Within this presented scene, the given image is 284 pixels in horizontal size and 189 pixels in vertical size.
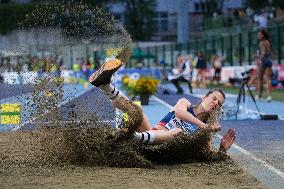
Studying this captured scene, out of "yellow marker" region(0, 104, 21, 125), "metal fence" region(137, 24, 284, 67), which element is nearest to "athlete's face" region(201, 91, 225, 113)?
"yellow marker" region(0, 104, 21, 125)

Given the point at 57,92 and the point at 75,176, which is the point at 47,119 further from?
the point at 75,176

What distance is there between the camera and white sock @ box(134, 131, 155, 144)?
10.4 metres

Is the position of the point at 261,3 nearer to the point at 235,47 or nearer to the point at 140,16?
the point at 140,16

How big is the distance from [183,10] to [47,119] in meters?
71.8

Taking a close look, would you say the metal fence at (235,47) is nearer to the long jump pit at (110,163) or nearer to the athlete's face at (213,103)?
the athlete's face at (213,103)

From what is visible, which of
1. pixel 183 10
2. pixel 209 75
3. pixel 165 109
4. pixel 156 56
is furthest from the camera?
pixel 183 10

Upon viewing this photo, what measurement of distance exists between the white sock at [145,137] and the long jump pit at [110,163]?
8 cm

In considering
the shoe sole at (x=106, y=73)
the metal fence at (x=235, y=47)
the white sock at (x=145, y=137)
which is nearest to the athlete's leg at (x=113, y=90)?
the shoe sole at (x=106, y=73)

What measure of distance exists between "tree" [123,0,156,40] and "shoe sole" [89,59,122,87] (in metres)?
92.9

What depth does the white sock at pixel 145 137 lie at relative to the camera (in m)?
10.4

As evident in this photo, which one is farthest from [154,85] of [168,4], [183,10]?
Answer: [168,4]

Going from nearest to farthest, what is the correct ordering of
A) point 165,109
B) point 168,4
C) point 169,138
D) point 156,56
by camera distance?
point 169,138
point 165,109
point 156,56
point 168,4

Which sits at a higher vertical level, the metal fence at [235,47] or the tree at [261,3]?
the tree at [261,3]

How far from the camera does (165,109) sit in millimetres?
24547
